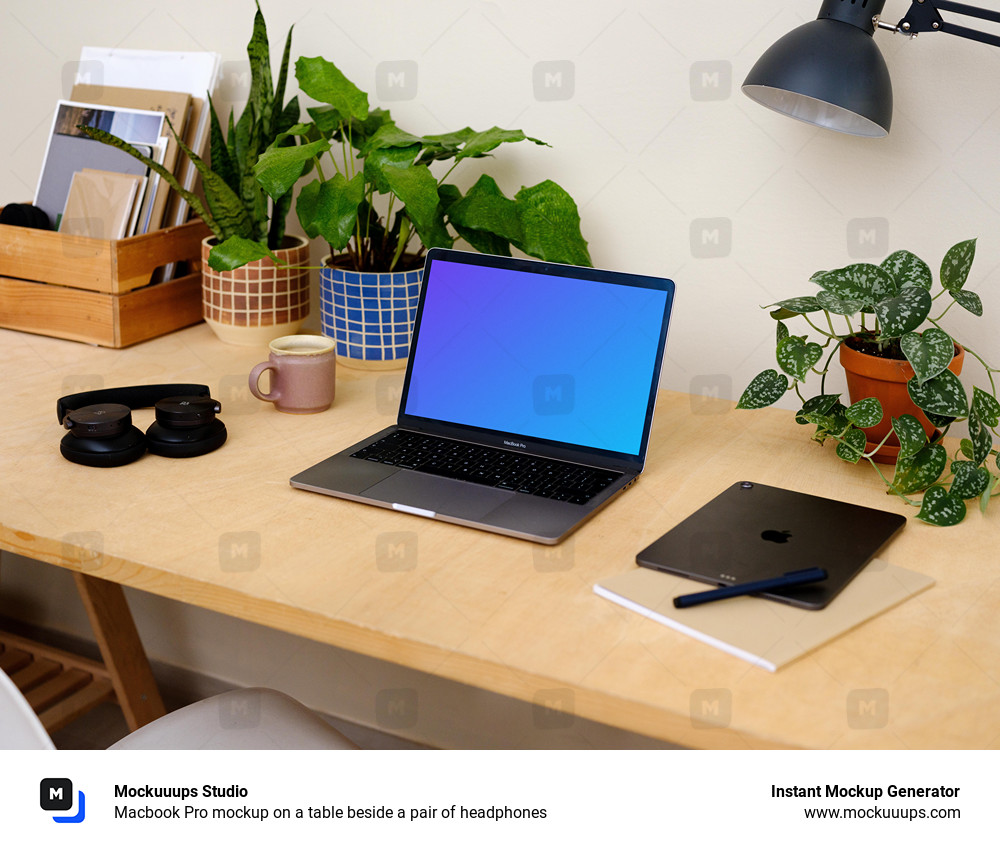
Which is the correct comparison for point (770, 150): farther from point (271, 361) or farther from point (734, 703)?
point (734, 703)

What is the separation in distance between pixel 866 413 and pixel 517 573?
45cm

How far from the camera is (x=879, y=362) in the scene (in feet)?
3.54

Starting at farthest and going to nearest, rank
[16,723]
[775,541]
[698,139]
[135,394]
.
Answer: [698,139] → [135,394] → [775,541] → [16,723]

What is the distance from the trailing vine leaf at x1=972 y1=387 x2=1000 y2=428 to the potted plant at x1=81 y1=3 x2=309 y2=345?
3.13 ft

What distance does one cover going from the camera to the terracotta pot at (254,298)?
57.1 inches

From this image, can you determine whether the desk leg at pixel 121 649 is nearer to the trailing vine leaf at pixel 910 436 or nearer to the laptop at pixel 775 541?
the laptop at pixel 775 541

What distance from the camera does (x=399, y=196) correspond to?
1.23 meters

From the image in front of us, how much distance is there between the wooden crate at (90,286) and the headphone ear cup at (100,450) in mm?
418

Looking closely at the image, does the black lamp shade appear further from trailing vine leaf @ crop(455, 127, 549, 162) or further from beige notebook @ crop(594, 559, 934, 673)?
beige notebook @ crop(594, 559, 934, 673)

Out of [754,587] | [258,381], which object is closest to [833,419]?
[754,587]

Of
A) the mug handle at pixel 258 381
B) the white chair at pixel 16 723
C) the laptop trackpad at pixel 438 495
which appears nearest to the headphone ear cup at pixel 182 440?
the mug handle at pixel 258 381

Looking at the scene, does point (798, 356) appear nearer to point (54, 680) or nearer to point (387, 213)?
point (387, 213)

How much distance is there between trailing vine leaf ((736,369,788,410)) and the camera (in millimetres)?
1116
